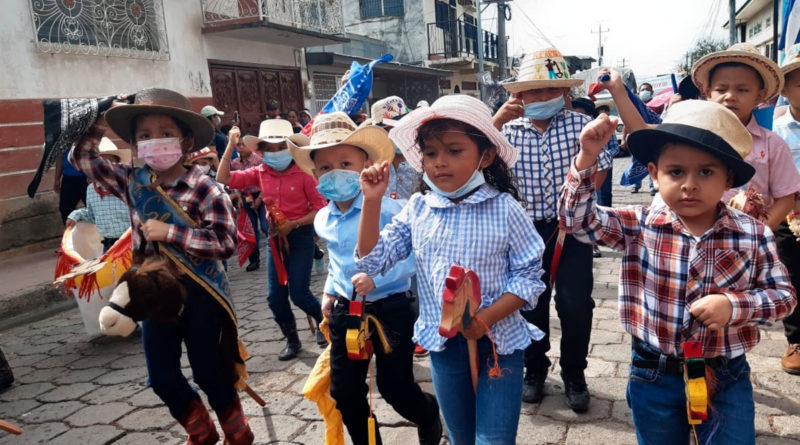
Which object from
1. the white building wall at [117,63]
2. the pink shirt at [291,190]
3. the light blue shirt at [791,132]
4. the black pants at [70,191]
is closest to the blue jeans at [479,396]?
the light blue shirt at [791,132]

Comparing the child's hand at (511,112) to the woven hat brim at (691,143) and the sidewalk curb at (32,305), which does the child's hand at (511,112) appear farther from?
the sidewalk curb at (32,305)

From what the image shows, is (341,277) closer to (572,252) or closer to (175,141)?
(175,141)

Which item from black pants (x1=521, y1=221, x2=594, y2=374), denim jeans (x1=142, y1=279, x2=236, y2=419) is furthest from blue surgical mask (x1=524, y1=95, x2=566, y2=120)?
denim jeans (x1=142, y1=279, x2=236, y2=419)

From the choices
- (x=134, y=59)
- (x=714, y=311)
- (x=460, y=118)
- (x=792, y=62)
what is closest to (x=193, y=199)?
(x=460, y=118)

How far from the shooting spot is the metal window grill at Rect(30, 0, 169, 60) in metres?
9.48

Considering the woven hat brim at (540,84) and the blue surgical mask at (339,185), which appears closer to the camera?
the blue surgical mask at (339,185)

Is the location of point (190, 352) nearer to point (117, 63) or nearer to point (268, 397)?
point (268, 397)

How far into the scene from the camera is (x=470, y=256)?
7.17 ft

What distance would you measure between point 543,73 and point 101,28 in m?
10.0

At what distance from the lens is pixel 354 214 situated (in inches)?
112

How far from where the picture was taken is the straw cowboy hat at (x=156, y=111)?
9.31 ft

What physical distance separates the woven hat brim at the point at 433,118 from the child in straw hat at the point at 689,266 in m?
0.36

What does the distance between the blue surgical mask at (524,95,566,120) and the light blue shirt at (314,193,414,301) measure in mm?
1024

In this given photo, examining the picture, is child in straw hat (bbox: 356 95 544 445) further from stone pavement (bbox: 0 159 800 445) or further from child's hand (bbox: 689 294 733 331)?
stone pavement (bbox: 0 159 800 445)
